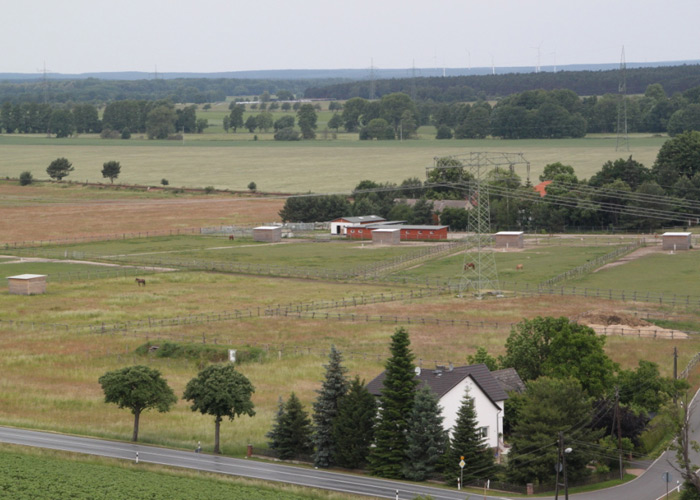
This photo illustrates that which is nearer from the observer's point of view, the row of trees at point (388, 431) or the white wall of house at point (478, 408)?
the row of trees at point (388, 431)

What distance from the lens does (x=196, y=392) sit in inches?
1847

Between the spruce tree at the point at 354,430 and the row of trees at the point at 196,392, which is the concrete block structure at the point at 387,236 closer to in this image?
the row of trees at the point at 196,392

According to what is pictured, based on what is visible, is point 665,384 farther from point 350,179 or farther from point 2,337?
point 350,179

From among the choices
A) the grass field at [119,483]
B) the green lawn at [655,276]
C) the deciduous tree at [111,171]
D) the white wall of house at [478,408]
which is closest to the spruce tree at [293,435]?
the grass field at [119,483]

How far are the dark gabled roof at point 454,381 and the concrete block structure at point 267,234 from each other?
74499mm

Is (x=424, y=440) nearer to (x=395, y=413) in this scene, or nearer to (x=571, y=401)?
(x=395, y=413)

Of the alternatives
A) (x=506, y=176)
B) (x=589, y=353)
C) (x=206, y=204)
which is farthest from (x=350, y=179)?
(x=589, y=353)

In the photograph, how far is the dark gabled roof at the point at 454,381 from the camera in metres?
45.6

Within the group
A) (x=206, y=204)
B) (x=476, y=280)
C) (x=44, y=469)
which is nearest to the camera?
(x=44, y=469)

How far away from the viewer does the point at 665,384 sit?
50.1m

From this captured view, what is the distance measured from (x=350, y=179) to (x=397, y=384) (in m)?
143

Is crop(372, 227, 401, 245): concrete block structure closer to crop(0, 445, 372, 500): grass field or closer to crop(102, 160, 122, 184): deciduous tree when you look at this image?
crop(102, 160, 122, 184): deciduous tree

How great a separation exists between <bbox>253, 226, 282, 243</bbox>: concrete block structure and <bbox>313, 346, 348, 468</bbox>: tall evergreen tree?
77.0 meters

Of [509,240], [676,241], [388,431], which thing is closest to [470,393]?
[388,431]
